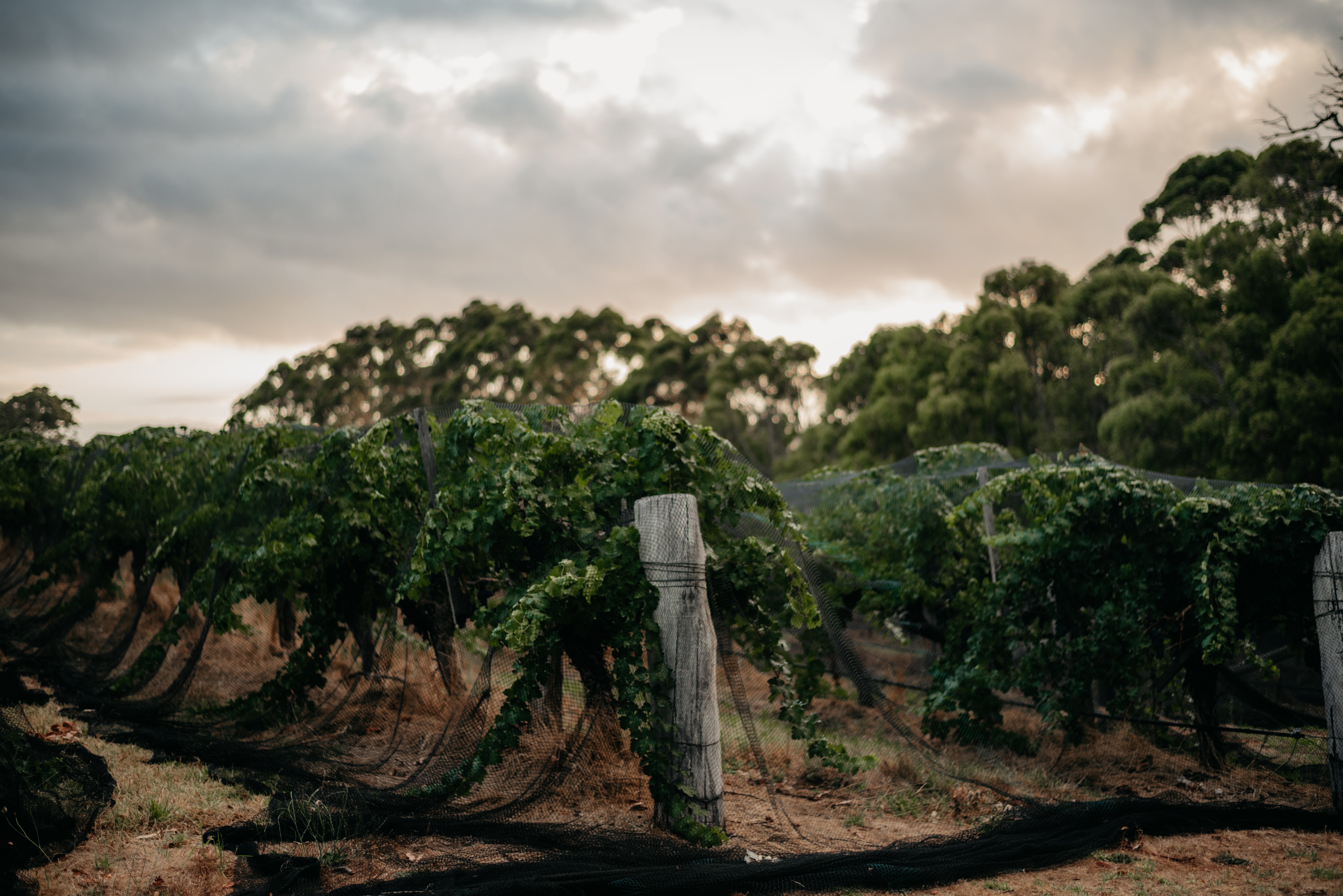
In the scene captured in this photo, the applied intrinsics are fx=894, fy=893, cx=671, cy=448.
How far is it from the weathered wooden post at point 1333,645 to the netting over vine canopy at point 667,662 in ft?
0.88

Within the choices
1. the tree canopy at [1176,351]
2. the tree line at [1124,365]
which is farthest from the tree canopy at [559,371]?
the tree canopy at [1176,351]

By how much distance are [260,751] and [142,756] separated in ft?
2.06

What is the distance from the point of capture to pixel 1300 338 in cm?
1303

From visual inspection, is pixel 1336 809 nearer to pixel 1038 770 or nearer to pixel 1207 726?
pixel 1207 726

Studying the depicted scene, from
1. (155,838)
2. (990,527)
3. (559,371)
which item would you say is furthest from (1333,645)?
(559,371)

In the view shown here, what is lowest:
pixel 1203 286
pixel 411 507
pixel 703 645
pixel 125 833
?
pixel 125 833

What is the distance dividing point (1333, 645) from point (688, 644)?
348cm

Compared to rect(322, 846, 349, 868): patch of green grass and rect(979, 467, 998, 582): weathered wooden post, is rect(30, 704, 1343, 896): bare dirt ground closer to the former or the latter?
rect(322, 846, 349, 868): patch of green grass

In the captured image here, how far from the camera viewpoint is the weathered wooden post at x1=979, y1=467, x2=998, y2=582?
7.13 metres

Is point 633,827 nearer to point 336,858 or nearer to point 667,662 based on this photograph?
point 667,662

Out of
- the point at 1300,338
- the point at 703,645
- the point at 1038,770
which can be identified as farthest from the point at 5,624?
the point at 1300,338

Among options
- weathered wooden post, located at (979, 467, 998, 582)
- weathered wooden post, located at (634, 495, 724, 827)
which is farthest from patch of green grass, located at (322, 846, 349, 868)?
weathered wooden post, located at (979, 467, 998, 582)

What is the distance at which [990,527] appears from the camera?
7246 mm

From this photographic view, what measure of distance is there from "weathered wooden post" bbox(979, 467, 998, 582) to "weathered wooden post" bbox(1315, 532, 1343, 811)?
2428 mm
